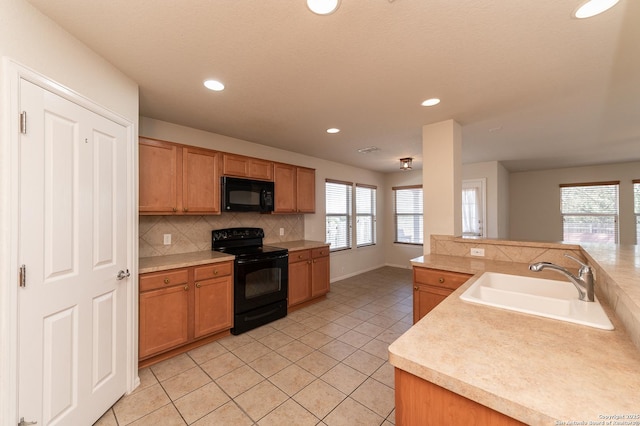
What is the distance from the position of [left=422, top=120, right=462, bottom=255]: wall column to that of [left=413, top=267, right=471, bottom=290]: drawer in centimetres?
→ 58

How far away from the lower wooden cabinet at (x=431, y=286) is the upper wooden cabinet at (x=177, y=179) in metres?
2.33

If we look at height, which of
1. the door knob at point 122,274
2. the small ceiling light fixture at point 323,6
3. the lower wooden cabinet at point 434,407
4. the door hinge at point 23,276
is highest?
the small ceiling light fixture at point 323,6

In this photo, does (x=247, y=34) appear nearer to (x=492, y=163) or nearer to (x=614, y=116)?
(x=614, y=116)

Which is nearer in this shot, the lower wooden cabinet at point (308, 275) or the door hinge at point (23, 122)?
the door hinge at point (23, 122)

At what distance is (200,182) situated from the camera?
287 centimetres

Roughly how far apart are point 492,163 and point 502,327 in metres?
4.86

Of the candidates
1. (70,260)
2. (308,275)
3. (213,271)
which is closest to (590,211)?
(308,275)

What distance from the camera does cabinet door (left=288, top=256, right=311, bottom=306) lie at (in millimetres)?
3506

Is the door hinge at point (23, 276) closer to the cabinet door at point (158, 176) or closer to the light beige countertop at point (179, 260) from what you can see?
the light beige countertop at point (179, 260)

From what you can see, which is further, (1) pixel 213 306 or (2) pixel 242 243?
(2) pixel 242 243

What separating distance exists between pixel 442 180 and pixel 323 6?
2169 millimetres

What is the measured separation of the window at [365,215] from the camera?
5723 mm

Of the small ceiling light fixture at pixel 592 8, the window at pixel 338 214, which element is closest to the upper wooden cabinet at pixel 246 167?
the window at pixel 338 214

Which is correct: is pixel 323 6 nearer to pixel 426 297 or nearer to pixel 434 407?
pixel 434 407
